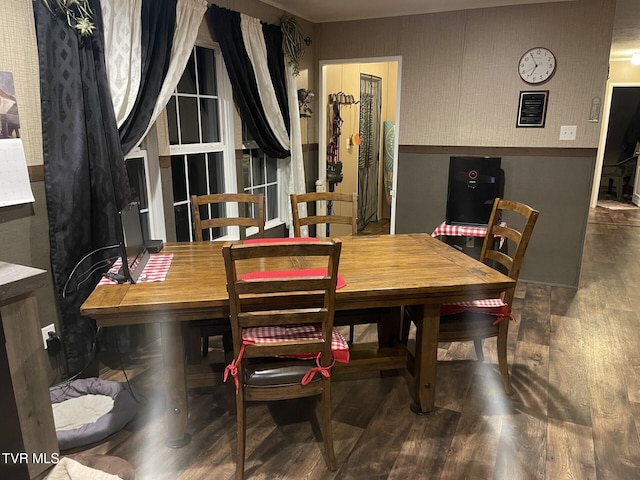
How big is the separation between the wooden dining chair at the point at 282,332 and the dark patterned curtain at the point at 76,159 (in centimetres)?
99

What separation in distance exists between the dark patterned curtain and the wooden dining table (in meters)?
0.44

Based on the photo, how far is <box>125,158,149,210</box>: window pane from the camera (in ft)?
9.61

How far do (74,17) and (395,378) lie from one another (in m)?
2.48

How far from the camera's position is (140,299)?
1791 millimetres

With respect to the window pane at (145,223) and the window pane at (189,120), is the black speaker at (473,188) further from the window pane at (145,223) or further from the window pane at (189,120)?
the window pane at (145,223)

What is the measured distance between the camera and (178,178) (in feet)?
11.0

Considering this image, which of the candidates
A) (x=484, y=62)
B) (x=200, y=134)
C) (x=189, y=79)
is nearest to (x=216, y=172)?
(x=200, y=134)

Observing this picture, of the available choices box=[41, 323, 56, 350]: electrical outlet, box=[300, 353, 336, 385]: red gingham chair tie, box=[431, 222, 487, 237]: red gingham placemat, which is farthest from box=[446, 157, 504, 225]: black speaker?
box=[41, 323, 56, 350]: electrical outlet

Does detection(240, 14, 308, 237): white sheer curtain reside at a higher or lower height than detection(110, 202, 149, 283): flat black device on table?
higher

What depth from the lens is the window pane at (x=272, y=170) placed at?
4.35 metres

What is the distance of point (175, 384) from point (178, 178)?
173cm

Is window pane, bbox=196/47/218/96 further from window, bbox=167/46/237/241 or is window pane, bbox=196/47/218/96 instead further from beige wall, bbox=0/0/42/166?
beige wall, bbox=0/0/42/166

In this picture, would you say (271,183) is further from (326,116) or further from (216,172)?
(326,116)

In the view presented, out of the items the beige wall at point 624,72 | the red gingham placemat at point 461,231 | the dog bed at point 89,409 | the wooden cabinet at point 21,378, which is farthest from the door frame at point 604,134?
the wooden cabinet at point 21,378
